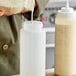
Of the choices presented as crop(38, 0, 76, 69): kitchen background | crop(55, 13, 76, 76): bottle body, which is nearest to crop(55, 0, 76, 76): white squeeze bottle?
crop(55, 13, 76, 76): bottle body

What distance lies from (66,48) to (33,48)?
0.09 metres

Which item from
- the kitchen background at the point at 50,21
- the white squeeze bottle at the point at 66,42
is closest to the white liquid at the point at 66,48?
the white squeeze bottle at the point at 66,42

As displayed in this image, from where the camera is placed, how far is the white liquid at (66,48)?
21.7 inches

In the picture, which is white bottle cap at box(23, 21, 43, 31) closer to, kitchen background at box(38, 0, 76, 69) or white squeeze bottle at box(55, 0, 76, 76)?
white squeeze bottle at box(55, 0, 76, 76)

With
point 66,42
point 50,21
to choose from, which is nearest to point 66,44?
point 66,42

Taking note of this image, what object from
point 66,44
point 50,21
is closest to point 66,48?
point 66,44

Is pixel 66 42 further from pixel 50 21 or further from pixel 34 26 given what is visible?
pixel 50 21

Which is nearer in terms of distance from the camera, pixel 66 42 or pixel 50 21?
pixel 66 42

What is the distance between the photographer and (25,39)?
1.67 feet

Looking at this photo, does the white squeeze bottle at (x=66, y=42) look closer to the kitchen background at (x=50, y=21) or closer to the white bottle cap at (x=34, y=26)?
the white bottle cap at (x=34, y=26)

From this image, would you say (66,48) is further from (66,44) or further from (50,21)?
(50,21)

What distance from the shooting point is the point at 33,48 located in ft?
1.66

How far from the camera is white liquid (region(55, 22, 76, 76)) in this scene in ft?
1.81

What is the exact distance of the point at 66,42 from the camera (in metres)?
0.55
